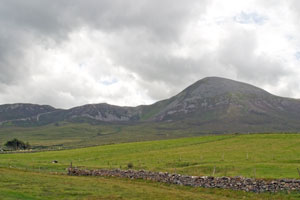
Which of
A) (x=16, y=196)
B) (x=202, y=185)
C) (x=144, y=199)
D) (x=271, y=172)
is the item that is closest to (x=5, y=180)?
(x=16, y=196)

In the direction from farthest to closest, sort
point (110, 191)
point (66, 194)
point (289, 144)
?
1. point (289, 144)
2. point (110, 191)
3. point (66, 194)

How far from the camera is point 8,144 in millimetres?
158625

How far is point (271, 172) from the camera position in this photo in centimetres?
4566

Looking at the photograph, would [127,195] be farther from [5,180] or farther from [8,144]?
[8,144]

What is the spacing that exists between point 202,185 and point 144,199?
39.9 ft

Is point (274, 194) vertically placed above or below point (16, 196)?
below

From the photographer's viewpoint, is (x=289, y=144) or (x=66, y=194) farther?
(x=289, y=144)

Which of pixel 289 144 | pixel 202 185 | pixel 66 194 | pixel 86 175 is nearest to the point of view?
pixel 66 194

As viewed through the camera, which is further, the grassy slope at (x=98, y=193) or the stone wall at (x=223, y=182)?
the stone wall at (x=223, y=182)

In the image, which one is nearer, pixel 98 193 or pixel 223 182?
pixel 98 193

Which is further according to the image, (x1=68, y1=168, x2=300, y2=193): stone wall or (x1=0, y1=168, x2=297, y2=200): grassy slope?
(x1=68, y1=168, x2=300, y2=193): stone wall

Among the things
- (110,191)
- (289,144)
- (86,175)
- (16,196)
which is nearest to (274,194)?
(110,191)

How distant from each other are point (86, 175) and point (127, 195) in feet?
76.8

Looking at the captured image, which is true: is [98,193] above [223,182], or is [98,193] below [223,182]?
above
